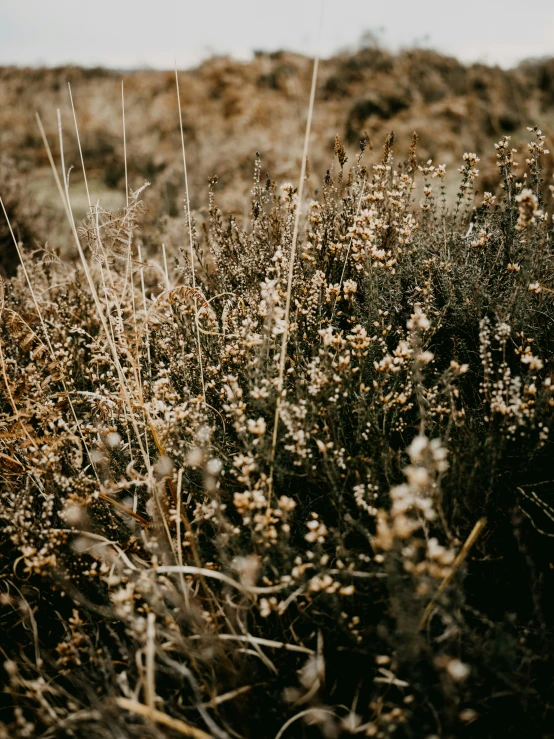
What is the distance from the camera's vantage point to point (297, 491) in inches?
70.7

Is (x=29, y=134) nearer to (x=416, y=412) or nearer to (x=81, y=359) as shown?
(x=81, y=359)

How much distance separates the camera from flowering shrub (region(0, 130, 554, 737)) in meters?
1.19

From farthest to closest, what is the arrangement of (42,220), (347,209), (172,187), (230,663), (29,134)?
(29,134) → (172,187) → (42,220) → (347,209) → (230,663)

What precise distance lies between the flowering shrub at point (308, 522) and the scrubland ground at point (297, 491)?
13mm

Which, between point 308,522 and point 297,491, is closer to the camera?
point 308,522

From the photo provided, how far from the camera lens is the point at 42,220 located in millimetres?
5305

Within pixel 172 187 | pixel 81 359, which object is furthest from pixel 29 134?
pixel 81 359

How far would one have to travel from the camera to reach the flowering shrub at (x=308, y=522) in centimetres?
119

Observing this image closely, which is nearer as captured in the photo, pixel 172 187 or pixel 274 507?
pixel 274 507

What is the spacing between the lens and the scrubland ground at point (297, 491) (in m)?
1.21

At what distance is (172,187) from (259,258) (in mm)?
5096

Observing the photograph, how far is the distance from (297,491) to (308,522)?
28 cm

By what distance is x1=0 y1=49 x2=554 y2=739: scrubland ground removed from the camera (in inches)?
→ 47.6

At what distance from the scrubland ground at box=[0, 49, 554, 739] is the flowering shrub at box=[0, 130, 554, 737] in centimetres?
1
